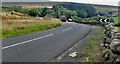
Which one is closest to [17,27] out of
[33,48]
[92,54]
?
[33,48]

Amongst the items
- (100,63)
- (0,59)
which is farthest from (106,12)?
(0,59)

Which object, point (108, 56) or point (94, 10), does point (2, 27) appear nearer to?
point (94, 10)

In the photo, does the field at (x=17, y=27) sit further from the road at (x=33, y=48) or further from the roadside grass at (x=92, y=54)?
the roadside grass at (x=92, y=54)

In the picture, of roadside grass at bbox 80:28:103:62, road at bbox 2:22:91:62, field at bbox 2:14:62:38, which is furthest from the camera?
field at bbox 2:14:62:38

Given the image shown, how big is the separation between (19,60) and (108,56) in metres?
3.23

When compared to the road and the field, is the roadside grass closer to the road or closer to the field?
the road

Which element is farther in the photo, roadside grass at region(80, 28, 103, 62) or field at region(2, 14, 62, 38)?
field at region(2, 14, 62, 38)

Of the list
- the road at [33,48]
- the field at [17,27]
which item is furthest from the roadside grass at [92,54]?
the field at [17,27]

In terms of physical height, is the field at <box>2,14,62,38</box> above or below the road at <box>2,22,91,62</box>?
below

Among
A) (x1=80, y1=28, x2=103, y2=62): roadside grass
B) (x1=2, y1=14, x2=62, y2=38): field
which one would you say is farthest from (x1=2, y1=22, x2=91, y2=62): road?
(x1=2, y1=14, x2=62, y2=38): field

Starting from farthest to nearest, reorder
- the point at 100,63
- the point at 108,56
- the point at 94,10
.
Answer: the point at 94,10, the point at 100,63, the point at 108,56

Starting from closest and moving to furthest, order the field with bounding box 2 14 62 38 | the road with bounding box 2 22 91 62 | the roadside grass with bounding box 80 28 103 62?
the roadside grass with bounding box 80 28 103 62
the road with bounding box 2 22 91 62
the field with bounding box 2 14 62 38

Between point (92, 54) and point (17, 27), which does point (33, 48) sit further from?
point (17, 27)

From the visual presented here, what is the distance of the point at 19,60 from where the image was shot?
225 inches
